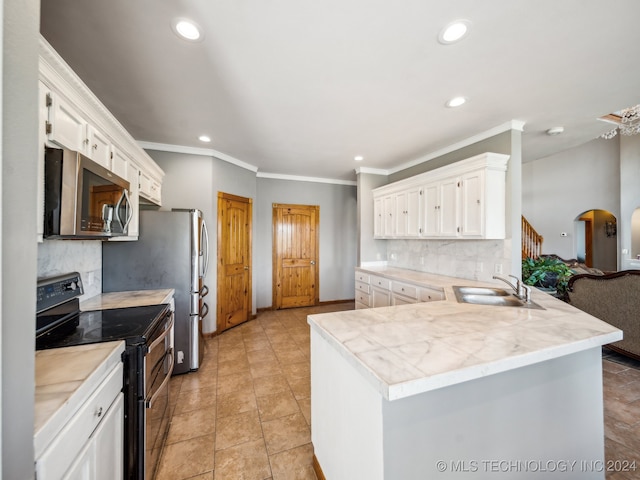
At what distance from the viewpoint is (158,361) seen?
160 cm

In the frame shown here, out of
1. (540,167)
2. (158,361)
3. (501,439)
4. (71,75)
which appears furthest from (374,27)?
(540,167)

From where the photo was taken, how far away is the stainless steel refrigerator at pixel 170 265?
2.55m

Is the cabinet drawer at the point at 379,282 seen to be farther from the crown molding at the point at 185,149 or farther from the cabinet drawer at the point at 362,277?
the crown molding at the point at 185,149

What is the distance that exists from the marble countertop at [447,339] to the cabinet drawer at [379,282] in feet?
6.22

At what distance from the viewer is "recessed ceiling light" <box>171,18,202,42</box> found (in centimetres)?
148

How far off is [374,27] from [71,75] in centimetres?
166

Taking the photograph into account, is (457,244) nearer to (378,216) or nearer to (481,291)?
(481,291)

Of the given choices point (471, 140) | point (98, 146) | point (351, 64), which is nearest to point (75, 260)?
point (98, 146)

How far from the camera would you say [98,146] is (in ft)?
5.81

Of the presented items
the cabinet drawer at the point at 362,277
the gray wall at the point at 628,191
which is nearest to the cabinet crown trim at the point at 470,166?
the cabinet drawer at the point at 362,277

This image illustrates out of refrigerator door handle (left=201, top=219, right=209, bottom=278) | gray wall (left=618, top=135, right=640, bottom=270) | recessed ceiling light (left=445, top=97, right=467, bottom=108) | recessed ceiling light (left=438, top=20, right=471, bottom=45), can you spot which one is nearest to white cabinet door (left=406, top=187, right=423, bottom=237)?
recessed ceiling light (left=445, top=97, right=467, bottom=108)

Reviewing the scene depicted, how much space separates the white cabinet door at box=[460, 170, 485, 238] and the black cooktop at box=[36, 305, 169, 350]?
3005 millimetres

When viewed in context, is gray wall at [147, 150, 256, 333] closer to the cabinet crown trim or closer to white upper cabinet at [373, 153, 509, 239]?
white upper cabinet at [373, 153, 509, 239]

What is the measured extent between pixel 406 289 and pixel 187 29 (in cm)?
320
